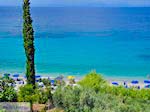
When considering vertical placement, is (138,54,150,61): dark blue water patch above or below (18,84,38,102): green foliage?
above

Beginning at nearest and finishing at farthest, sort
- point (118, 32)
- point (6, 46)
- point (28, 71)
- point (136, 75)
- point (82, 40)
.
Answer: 1. point (28, 71)
2. point (136, 75)
3. point (6, 46)
4. point (82, 40)
5. point (118, 32)

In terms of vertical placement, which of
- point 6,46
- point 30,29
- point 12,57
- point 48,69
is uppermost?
point 6,46

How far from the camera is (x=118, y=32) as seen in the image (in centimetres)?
8019

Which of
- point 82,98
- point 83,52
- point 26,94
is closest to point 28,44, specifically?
point 26,94

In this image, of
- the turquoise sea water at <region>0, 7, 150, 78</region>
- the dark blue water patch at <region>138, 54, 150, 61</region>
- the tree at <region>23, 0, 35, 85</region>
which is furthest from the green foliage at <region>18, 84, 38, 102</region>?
the dark blue water patch at <region>138, 54, 150, 61</region>

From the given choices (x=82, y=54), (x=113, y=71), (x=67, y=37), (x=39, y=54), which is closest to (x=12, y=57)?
(x=39, y=54)

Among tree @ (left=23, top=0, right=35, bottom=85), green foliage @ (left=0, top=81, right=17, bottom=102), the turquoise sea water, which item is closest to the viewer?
green foliage @ (left=0, top=81, right=17, bottom=102)

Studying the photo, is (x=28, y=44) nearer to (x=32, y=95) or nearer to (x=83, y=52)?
(x=32, y=95)

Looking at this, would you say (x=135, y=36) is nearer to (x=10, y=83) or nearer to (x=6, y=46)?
(x=6, y=46)

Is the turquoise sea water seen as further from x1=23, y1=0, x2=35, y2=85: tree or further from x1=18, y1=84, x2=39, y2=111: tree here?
x1=18, y1=84, x2=39, y2=111: tree

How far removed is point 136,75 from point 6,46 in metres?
27.5

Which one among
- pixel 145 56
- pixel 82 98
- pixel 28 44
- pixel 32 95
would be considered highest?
pixel 145 56

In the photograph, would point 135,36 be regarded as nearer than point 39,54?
No

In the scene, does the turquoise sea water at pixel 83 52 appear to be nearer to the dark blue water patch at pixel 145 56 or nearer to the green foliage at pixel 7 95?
the dark blue water patch at pixel 145 56
